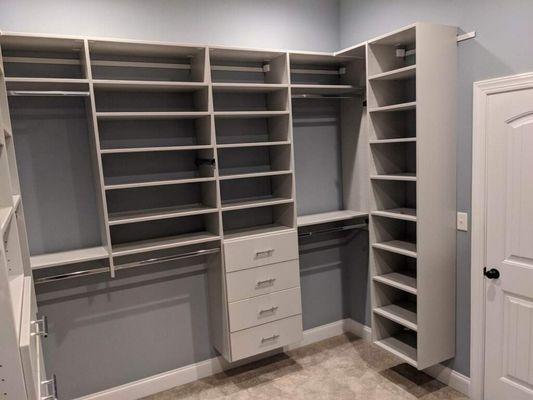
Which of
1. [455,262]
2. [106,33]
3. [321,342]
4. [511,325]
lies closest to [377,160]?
[455,262]

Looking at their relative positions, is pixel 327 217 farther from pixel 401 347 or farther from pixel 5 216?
pixel 5 216

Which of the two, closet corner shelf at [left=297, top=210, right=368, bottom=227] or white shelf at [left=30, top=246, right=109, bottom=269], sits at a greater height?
closet corner shelf at [left=297, top=210, right=368, bottom=227]

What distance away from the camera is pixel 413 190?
3053 mm

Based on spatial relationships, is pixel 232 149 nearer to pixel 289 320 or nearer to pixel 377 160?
pixel 377 160

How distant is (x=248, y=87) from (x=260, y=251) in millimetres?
1137

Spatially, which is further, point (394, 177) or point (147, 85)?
point (394, 177)

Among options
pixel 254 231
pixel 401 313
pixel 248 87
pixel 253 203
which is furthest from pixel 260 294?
pixel 248 87

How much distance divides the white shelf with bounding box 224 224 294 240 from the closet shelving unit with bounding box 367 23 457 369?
2.21 ft

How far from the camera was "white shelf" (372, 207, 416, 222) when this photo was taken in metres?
2.71

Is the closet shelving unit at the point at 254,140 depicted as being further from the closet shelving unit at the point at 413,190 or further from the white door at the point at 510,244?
the white door at the point at 510,244

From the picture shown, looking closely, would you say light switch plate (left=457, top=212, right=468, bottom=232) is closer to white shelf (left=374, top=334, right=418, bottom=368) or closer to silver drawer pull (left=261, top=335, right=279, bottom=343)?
white shelf (left=374, top=334, right=418, bottom=368)

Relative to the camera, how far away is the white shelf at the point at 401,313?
2.79 meters

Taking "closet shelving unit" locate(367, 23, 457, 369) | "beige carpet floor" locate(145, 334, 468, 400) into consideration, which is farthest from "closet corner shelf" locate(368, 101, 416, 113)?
"beige carpet floor" locate(145, 334, 468, 400)

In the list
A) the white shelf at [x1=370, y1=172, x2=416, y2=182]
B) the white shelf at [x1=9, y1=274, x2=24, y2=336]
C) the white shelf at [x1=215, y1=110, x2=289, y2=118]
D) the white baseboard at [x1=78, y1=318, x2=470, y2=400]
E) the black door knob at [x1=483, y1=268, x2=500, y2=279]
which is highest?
the white shelf at [x1=215, y1=110, x2=289, y2=118]
